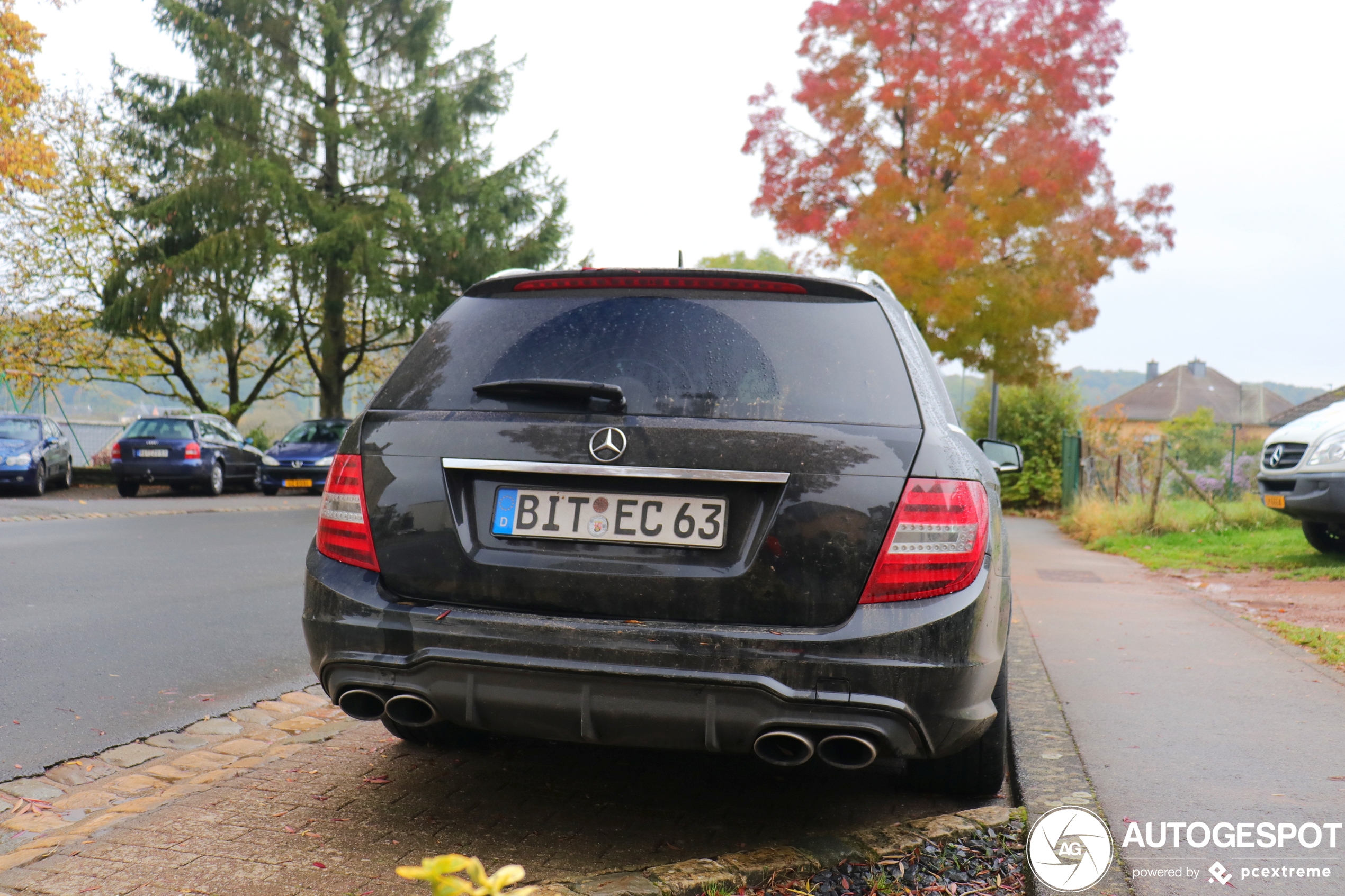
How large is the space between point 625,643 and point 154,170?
26.5 m

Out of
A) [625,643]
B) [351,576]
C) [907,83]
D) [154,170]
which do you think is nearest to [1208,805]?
[625,643]

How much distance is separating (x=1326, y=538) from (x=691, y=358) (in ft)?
34.4

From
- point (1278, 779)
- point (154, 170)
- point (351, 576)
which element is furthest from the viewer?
point (154, 170)

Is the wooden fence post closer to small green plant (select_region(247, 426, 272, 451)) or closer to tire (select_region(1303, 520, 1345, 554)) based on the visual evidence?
tire (select_region(1303, 520, 1345, 554))

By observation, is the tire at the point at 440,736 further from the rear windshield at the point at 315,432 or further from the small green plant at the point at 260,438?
the small green plant at the point at 260,438

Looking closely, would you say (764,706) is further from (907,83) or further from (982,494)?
(907,83)

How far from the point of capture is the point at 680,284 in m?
3.26

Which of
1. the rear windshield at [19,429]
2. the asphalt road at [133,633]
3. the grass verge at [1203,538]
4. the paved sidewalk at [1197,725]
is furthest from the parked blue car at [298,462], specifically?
the paved sidewalk at [1197,725]

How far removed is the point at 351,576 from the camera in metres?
3.13

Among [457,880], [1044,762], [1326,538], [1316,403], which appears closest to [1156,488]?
[1326,538]

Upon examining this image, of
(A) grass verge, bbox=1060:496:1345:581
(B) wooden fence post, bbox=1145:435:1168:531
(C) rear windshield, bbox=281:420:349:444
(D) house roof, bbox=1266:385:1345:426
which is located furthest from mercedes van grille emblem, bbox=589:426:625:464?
(D) house roof, bbox=1266:385:1345:426

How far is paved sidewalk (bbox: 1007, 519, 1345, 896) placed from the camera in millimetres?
3232

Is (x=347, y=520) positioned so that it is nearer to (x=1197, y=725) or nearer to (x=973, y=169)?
(x=1197, y=725)

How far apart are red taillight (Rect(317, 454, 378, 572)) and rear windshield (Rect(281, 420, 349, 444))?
796 inches
